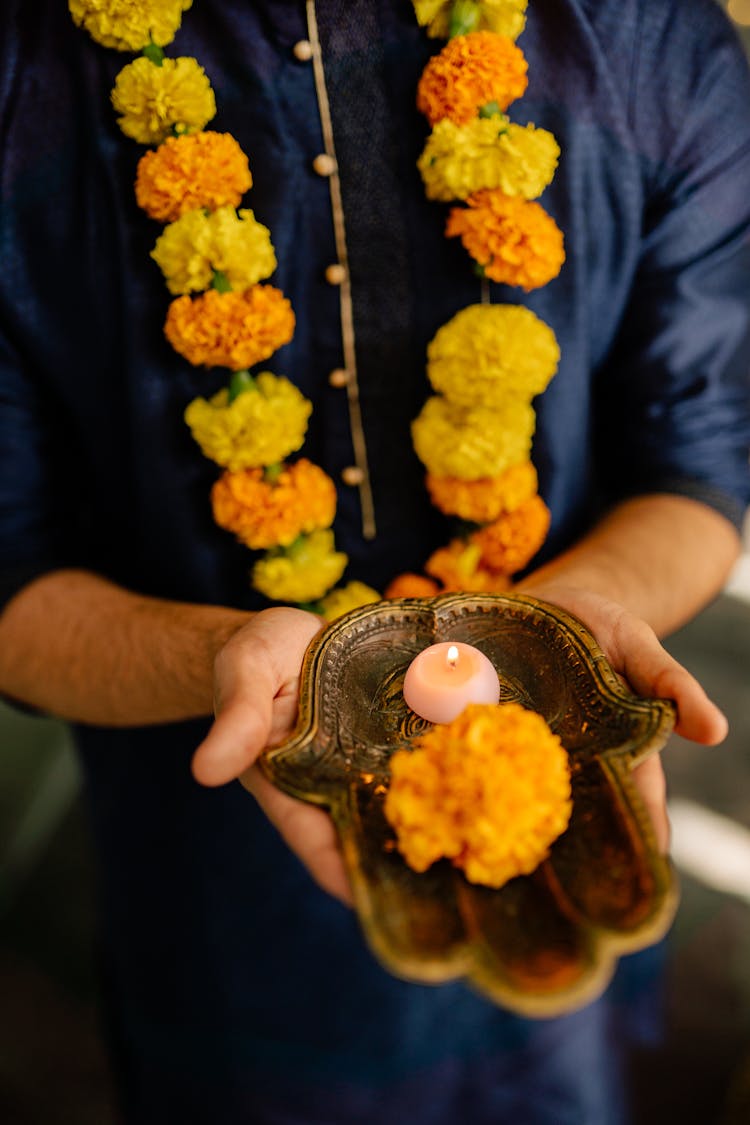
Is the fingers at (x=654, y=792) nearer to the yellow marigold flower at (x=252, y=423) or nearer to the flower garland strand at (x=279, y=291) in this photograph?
the flower garland strand at (x=279, y=291)

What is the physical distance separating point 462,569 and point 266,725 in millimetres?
435

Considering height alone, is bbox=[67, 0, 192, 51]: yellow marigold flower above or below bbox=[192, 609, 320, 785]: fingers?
above

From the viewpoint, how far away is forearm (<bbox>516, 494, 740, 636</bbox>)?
0.98m

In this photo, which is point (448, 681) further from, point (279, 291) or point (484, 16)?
point (484, 16)

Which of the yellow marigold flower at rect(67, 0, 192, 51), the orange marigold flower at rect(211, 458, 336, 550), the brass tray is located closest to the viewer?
the brass tray

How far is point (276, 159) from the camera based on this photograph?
2.87ft

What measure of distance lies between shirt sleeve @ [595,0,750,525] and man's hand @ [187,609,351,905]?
22.0 inches

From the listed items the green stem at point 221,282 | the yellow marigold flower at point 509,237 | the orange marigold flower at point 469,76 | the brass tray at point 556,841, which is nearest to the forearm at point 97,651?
the brass tray at point 556,841

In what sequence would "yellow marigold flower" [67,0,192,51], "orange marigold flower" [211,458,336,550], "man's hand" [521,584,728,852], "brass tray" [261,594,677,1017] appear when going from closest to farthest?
"brass tray" [261,594,677,1017] → "man's hand" [521,584,728,852] → "yellow marigold flower" [67,0,192,51] → "orange marigold flower" [211,458,336,550]

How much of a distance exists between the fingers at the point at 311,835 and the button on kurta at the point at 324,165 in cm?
63

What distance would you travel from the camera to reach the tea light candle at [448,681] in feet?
2.33

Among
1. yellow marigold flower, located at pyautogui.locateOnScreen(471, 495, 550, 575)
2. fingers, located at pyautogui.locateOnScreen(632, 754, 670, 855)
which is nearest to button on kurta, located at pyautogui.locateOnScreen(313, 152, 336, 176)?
yellow marigold flower, located at pyautogui.locateOnScreen(471, 495, 550, 575)

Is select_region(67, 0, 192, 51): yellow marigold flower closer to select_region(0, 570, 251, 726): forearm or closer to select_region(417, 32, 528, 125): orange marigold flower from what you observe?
select_region(417, 32, 528, 125): orange marigold flower

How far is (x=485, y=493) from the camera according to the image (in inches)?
37.5
